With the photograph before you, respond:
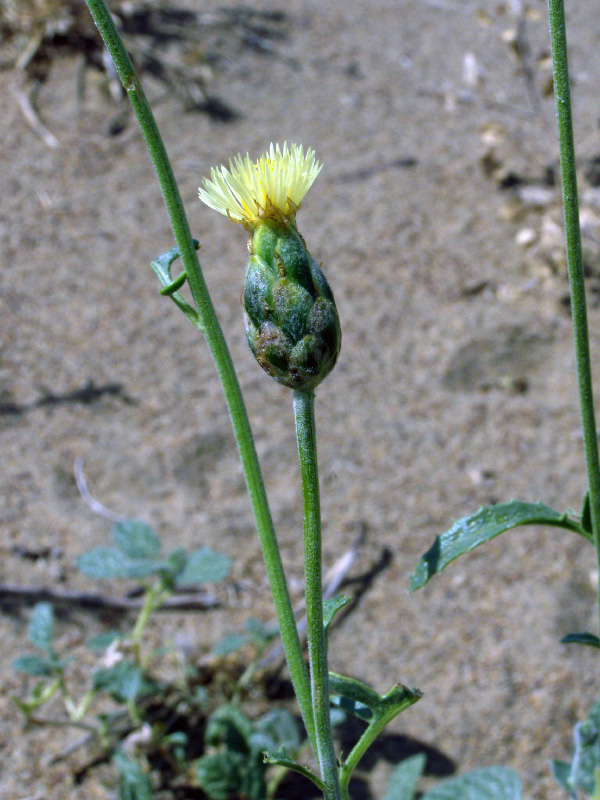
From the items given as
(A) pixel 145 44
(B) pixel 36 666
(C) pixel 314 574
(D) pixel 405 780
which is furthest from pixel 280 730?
(A) pixel 145 44

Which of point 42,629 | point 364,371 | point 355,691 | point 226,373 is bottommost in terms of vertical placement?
point 355,691

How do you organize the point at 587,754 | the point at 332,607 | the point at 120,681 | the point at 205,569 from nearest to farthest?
1. the point at 332,607
2. the point at 587,754
3. the point at 120,681
4. the point at 205,569

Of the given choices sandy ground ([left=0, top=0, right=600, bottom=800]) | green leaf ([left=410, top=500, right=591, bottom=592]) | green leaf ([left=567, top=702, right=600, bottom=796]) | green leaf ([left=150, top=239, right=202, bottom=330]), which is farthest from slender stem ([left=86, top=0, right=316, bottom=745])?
sandy ground ([left=0, top=0, right=600, bottom=800])

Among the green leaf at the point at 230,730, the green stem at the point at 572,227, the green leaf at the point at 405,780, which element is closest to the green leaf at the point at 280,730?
the green leaf at the point at 230,730

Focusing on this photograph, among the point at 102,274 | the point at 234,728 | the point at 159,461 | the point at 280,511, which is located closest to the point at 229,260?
the point at 102,274

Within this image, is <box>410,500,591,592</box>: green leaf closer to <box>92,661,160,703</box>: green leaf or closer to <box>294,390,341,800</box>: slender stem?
<box>294,390,341,800</box>: slender stem

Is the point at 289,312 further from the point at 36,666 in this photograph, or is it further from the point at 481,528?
the point at 36,666

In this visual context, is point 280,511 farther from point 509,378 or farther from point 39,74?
point 39,74

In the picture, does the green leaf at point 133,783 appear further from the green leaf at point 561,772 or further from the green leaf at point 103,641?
the green leaf at point 561,772
